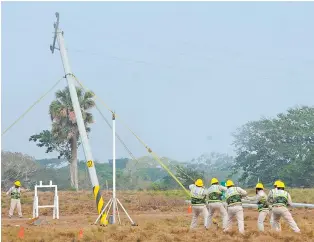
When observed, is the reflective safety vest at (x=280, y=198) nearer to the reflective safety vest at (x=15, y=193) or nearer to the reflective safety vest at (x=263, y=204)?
the reflective safety vest at (x=263, y=204)

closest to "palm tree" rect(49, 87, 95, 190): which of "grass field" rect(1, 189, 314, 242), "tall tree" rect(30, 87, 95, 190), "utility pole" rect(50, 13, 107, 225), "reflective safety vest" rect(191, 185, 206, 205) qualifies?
"tall tree" rect(30, 87, 95, 190)

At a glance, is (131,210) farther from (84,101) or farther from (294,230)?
(84,101)

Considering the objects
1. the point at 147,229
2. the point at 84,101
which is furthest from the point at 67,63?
the point at 84,101

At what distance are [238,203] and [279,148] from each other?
4606 centimetres

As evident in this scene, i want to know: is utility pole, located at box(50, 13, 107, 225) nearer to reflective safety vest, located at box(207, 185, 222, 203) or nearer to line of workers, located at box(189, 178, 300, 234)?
line of workers, located at box(189, 178, 300, 234)

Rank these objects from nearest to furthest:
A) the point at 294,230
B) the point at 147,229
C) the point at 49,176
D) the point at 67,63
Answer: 1. the point at 294,230
2. the point at 147,229
3. the point at 67,63
4. the point at 49,176

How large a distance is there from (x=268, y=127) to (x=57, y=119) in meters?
24.6

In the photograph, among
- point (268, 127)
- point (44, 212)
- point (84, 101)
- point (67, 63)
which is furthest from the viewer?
point (268, 127)

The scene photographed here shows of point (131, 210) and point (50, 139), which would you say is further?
point (50, 139)

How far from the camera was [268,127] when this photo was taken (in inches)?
2532

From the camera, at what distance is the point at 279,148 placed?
62562mm

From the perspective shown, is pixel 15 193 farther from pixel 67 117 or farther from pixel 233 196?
pixel 67 117

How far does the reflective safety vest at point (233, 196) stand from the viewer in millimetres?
17828

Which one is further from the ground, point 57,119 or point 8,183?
point 57,119
